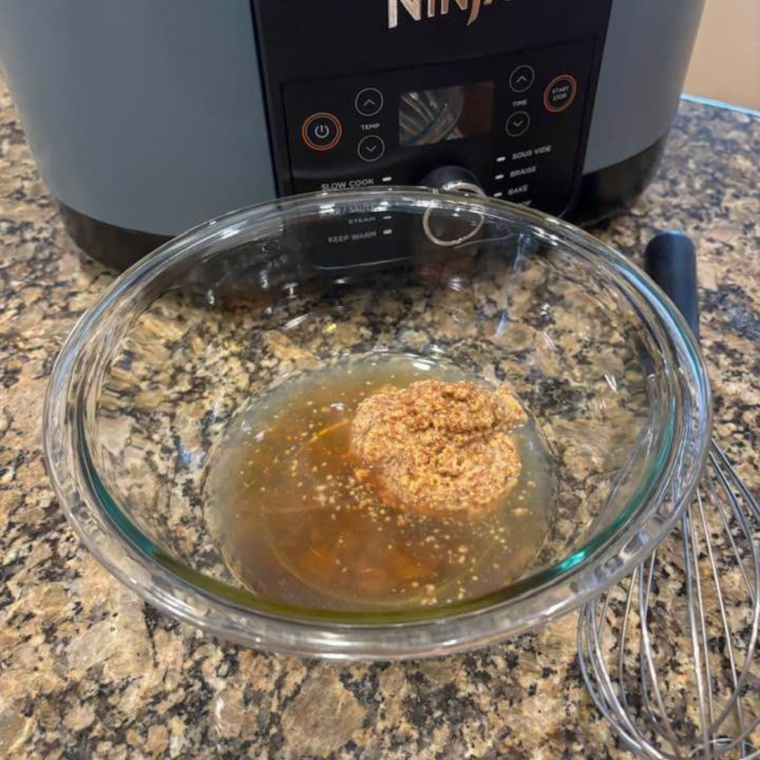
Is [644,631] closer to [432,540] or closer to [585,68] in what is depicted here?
[432,540]

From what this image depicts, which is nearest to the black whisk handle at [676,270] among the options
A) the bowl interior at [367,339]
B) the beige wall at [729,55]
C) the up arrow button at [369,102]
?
the bowl interior at [367,339]

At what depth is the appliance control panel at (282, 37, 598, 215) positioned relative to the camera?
47 centimetres

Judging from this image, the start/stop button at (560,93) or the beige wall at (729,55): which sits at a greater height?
the start/stop button at (560,93)

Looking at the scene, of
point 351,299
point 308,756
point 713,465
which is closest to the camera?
point 308,756

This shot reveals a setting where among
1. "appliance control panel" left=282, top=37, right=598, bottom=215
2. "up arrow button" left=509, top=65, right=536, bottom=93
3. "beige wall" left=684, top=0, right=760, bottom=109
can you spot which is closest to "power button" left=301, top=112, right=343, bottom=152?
"appliance control panel" left=282, top=37, right=598, bottom=215

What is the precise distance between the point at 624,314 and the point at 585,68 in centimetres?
16

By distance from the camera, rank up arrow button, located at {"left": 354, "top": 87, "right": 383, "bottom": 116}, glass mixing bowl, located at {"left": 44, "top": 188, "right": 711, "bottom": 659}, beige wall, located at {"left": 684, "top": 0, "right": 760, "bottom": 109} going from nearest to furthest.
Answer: glass mixing bowl, located at {"left": 44, "top": 188, "right": 711, "bottom": 659}
up arrow button, located at {"left": 354, "top": 87, "right": 383, "bottom": 116}
beige wall, located at {"left": 684, "top": 0, "right": 760, "bottom": 109}

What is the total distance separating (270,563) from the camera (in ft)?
1.38

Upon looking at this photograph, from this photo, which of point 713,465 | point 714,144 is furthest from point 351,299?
point 714,144

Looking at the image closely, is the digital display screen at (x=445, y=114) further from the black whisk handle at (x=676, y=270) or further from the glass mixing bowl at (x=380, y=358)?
the black whisk handle at (x=676, y=270)

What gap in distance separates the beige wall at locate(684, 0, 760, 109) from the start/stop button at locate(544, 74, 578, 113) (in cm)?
75

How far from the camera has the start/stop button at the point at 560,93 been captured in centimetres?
50

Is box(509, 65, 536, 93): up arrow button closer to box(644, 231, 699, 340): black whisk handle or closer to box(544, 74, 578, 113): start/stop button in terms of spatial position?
box(544, 74, 578, 113): start/stop button

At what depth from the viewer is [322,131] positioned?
483mm
